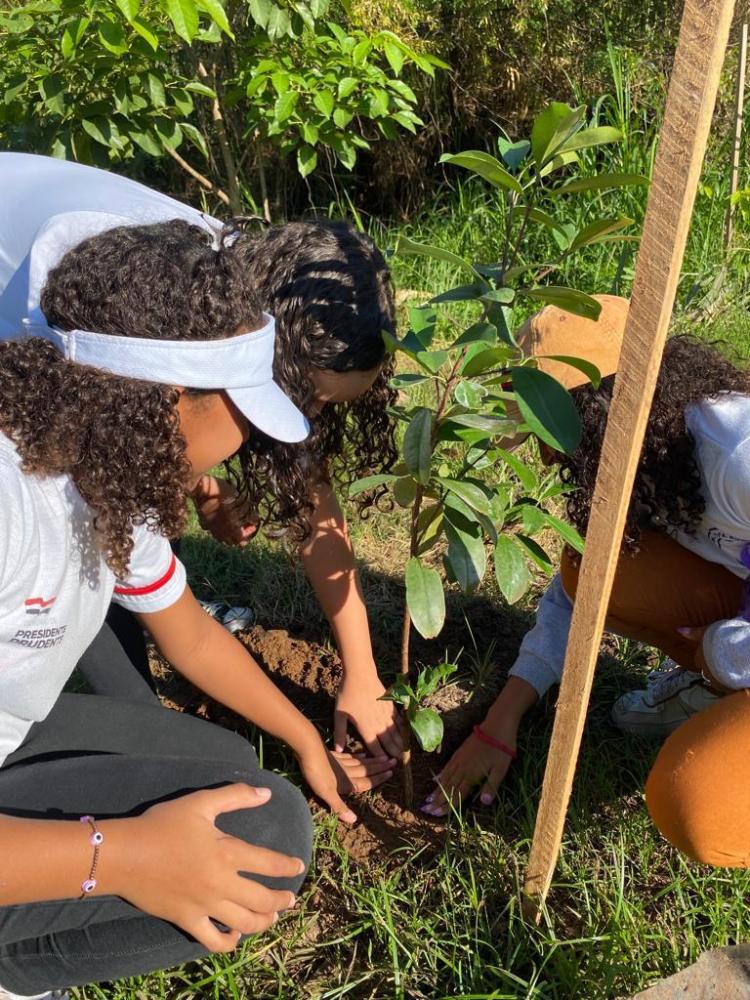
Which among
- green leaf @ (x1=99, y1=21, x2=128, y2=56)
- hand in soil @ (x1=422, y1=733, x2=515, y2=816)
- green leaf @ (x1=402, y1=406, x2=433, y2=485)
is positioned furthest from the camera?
green leaf @ (x1=99, y1=21, x2=128, y2=56)

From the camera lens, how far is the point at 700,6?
36.2 inches

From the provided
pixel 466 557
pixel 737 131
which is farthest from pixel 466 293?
pixel 737 131

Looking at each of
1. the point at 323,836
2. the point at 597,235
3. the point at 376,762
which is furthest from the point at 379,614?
the point at 597,235

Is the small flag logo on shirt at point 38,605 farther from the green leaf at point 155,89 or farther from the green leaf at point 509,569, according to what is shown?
the green leaf at point 155,89

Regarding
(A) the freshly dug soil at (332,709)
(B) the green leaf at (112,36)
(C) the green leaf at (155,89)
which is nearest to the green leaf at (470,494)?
(A) the freshly dug soil at (332,709)

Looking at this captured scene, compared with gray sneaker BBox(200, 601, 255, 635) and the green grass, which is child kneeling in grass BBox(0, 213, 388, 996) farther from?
gray sneaker BBox(200, 601, 255, 635)

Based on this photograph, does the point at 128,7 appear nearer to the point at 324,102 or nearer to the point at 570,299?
the point at 324,102

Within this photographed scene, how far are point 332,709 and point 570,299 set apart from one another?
127 centimetres

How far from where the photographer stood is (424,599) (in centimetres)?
137

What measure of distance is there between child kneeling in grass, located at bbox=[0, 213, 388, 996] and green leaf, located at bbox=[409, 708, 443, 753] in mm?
260

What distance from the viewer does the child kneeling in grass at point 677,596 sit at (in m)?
1.51

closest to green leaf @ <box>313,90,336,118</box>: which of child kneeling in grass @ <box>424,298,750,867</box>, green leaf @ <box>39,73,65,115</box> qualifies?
green leaf @ <box>39,73,65,115</box>

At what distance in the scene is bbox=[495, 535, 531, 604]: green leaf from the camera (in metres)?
1.32

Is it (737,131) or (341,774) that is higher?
(737,131)
